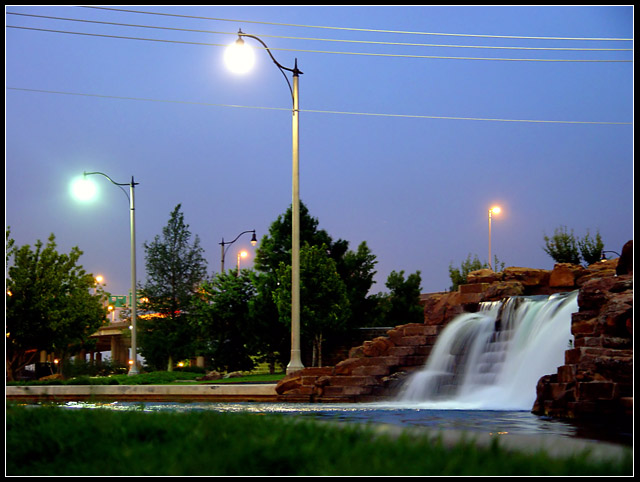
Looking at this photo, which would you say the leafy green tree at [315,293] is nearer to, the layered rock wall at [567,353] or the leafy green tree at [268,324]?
the leafy green tree at [268,324]

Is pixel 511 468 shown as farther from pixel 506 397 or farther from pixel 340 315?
pixel 340 315

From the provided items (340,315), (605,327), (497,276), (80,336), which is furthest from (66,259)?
(605,327)

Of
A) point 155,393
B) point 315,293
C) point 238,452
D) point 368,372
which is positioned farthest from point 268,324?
point 238,452

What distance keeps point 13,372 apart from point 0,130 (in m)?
30.9

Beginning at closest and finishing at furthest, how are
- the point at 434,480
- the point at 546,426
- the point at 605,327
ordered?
the point at 434,480, the point at 546,426, the point at 605,327

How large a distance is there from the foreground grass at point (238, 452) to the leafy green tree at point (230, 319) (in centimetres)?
2868

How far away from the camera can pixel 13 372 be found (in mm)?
35469

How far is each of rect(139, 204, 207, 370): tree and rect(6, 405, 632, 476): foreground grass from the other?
1547 inches

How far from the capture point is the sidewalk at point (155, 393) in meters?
20.8

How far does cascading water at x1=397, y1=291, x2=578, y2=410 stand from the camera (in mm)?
17188

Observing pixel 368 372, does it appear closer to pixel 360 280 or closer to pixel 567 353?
pixel 567 353

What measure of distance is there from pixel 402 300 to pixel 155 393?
2538cm

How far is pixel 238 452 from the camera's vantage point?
558 cm

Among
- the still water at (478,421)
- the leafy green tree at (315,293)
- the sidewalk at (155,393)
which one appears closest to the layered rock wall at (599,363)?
the still water at (478,421)
